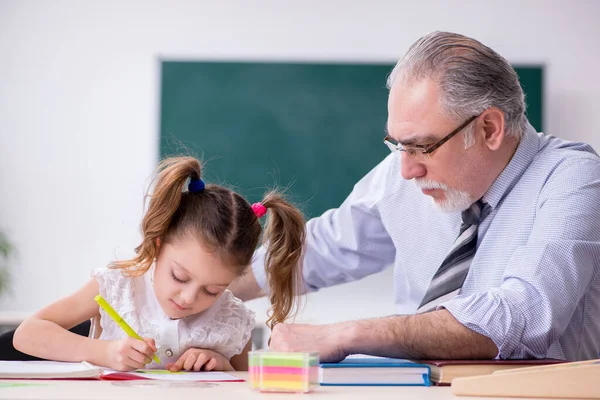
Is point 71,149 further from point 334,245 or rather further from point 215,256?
point 215,256

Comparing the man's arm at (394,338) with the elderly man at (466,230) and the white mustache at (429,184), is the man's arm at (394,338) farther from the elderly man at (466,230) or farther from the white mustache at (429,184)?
the white mustache at (429,184)

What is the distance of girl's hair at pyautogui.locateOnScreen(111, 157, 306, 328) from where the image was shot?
155 centimetres

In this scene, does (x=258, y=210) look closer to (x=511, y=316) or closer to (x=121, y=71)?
(x=511, y=316)

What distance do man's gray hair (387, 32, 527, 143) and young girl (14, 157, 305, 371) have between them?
0.41 meters

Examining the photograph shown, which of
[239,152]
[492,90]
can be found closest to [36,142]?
[239,152]

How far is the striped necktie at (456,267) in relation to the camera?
1546 mm

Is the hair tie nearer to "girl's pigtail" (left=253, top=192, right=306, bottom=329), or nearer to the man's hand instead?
"girl's pigtail" (left=253, top=192, right=306, bottom=329)

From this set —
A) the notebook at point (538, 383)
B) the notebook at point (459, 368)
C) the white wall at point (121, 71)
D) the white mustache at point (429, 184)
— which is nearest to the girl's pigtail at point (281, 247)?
the white mustache at point (429, 184)

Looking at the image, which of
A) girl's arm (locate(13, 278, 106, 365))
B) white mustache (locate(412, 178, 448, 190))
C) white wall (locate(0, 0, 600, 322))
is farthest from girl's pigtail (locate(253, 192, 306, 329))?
white wall (locate(0, 0, 600, 322))

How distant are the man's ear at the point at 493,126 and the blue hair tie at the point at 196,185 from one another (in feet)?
1.98

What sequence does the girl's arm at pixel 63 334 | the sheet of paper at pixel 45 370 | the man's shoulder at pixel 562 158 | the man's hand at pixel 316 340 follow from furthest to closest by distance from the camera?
the man's shoulder at pixel 562 158 → the girl's arm at pixel 63 334 → the man's hand at pixel 316 340 → the sheet of paper at pixel 45 370

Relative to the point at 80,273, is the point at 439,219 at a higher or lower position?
higher

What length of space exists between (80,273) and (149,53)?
124 centimetres

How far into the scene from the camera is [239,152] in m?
4.01
